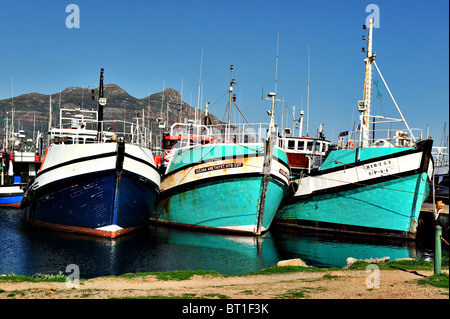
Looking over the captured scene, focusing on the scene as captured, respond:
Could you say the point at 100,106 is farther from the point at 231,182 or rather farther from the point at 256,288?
the point at 256,288

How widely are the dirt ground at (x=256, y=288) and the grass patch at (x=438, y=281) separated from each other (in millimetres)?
246

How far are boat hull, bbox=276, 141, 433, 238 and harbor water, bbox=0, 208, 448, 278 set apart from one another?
138cm

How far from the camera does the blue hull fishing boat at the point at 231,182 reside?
2736 cm

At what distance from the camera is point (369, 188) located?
1158 inches

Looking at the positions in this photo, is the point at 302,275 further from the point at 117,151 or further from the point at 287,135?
the point at 287,135

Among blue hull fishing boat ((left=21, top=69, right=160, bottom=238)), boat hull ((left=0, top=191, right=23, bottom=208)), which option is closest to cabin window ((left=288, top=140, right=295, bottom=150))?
blue hull fishing boat ((left=21, top=69, right=160, bottom=238))

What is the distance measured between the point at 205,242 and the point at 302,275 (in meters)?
11.5

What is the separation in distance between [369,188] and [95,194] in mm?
17884

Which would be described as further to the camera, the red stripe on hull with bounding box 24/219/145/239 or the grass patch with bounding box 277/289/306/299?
the red stripe on hull with bounding box 24/219/145/239

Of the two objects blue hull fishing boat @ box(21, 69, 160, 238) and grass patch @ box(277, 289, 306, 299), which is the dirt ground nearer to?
grass patch @ box(277, 289, 306, 299)

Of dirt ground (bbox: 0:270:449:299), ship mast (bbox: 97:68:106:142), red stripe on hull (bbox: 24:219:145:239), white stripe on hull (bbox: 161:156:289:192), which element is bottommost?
red stripe on hull (bbox: 24:219:145:239)

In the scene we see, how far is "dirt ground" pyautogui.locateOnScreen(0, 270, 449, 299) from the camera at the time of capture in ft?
34.4

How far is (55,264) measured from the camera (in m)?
18.9

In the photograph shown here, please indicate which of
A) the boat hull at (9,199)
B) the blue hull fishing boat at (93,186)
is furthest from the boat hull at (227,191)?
the boat hull at (9,199)
